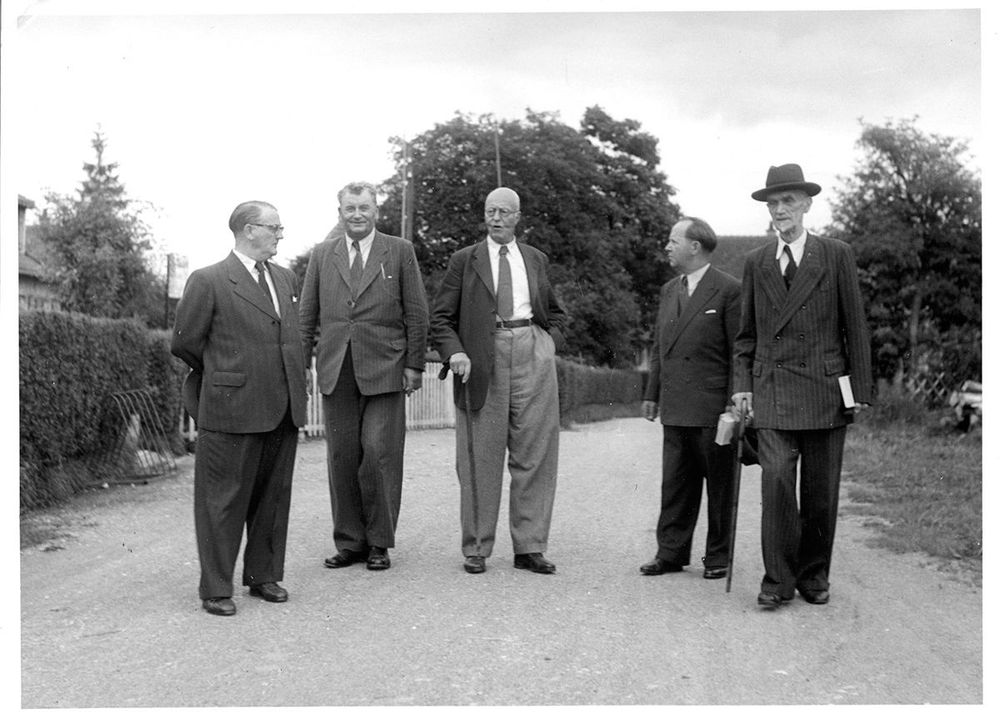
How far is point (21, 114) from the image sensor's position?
468cm

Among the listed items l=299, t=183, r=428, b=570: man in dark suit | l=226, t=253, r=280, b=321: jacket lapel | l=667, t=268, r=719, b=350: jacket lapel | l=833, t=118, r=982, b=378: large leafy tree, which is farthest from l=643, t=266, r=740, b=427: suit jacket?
l=833, t=118, r=982, b=378: large leafy tree

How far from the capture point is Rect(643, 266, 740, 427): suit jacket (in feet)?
20.5

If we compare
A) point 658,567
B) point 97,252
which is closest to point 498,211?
point 658,567

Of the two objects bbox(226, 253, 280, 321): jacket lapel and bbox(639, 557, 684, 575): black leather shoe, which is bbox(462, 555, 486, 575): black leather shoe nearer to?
bbox(639, 557, 684, 575): black leather shoe

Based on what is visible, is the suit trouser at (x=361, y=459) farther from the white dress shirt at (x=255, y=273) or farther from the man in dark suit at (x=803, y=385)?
the man in dark suit at (x=803, y=385)

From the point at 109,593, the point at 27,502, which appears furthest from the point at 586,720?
the point at 27,502

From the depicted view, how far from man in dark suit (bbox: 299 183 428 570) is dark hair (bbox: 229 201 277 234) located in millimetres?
1008

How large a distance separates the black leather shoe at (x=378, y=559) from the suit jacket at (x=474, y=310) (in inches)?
36.0

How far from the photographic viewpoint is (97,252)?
94.8 ft

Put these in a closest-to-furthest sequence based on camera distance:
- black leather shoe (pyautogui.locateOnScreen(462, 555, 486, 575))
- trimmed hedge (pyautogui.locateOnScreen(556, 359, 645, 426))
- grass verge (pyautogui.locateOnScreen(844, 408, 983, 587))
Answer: black leather shoe (pyautogui.locateOnScreen(462, 555, 486, 575)) → grass verge (pyautogui.locateOnScreen(844, 408, 983, 587)) → trimmed hedge (pyautogui.locateOnScreen(556, 359, 645, 426))

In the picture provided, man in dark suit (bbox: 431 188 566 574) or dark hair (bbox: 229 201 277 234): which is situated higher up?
dark hair (bbox: 229 201 277 234)

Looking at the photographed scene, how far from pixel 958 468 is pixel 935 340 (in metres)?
6.64

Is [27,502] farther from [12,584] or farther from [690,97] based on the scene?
[690,97]

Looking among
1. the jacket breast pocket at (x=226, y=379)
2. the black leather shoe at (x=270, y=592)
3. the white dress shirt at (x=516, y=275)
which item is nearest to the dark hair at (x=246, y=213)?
the jacket breast pocket at (x=226, y=379)
